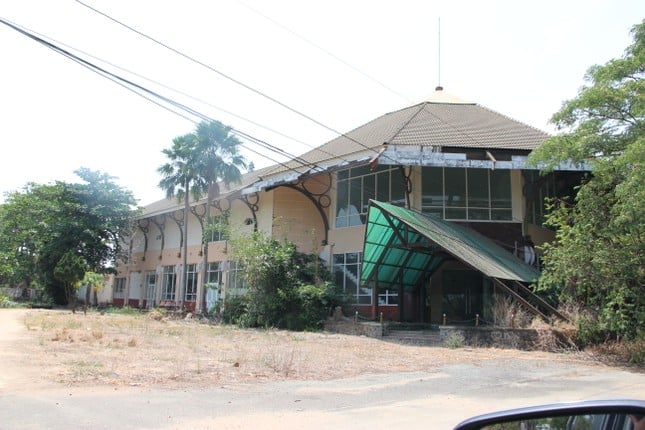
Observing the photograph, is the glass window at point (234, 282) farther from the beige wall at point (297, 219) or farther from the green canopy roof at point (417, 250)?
the green canopy roof at point (417, 250)

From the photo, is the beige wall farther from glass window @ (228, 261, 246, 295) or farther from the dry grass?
the dry grass

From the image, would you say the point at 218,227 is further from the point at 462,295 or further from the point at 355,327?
the point at 462,295

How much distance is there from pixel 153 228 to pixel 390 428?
42730 mm

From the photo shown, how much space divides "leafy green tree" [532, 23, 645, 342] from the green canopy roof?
321 centimetres

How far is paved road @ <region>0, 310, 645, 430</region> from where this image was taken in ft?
22.6

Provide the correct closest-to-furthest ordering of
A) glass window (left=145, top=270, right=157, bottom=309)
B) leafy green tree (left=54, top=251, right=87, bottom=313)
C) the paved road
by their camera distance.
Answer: the paved road
leafy green tree (left=54, top=251, right=87, bottom=313)
glass window (left=145, top=270, right=157, bottom=309)

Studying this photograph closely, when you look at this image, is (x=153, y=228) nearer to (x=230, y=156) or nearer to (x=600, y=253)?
(x=230, y=156)

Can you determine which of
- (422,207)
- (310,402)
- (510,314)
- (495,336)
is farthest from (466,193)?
(310,402)

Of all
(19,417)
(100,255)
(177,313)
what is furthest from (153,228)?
(19,417)

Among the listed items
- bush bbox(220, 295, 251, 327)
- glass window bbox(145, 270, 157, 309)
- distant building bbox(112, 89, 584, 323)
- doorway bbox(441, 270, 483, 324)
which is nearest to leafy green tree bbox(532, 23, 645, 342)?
distant building bbox(112, 89, 584, 323)

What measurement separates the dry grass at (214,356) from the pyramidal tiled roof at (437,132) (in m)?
8.76

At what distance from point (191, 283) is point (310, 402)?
104ft

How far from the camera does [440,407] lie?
329 inches

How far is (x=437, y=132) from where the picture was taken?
26.8 m
